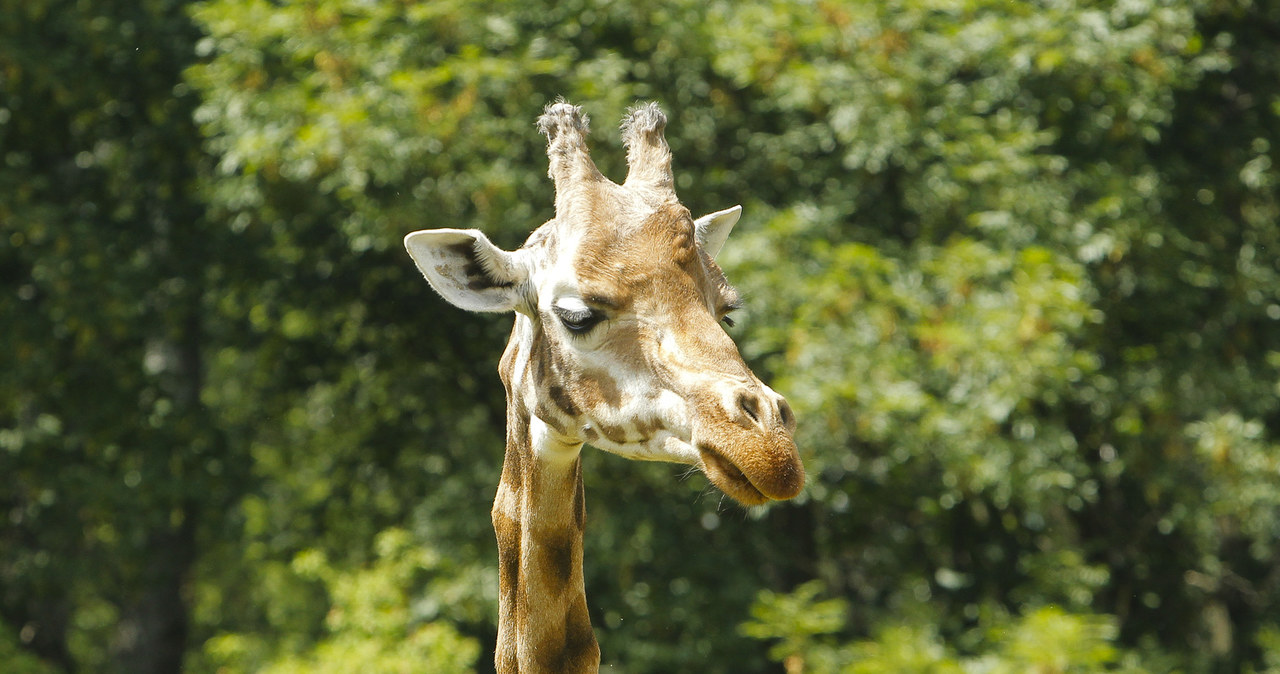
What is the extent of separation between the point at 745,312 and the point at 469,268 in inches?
203

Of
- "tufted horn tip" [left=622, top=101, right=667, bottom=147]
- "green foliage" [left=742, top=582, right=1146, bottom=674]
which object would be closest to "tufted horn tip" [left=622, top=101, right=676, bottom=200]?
"tufted horn tip" [left=622, top=101, right=667, bottom=147]

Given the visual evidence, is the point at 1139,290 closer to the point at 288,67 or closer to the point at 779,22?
the point at 779,22

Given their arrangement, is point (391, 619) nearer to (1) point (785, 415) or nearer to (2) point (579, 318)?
(2) point (579, 318)

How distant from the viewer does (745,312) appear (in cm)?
807

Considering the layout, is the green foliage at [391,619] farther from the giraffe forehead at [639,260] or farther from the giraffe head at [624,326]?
the giraffe forehead at [639,260]

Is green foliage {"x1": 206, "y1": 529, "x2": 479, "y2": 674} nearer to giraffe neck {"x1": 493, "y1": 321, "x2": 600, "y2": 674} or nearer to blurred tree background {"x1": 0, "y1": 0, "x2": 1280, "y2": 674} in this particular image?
blurred tree background {"x1": 0, "y1": 0, "x2": 1280, "y2": 674}

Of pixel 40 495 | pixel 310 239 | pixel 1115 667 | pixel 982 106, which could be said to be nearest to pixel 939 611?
pixel 1115 667

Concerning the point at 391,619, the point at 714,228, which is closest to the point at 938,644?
the point at 391,619

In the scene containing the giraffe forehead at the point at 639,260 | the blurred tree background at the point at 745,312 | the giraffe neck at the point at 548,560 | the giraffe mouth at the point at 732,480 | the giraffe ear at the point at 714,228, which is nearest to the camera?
the giraffe mouth at the point at 732,480

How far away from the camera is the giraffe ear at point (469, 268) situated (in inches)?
116

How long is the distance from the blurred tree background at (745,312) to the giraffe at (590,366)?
4.60m

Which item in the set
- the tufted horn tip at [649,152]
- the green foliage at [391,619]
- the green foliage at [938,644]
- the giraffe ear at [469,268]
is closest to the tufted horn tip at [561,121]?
the tufted horn tip at [649,152]

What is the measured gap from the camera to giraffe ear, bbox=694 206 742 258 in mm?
3535

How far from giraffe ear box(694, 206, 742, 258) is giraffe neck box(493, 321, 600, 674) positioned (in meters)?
0.64
